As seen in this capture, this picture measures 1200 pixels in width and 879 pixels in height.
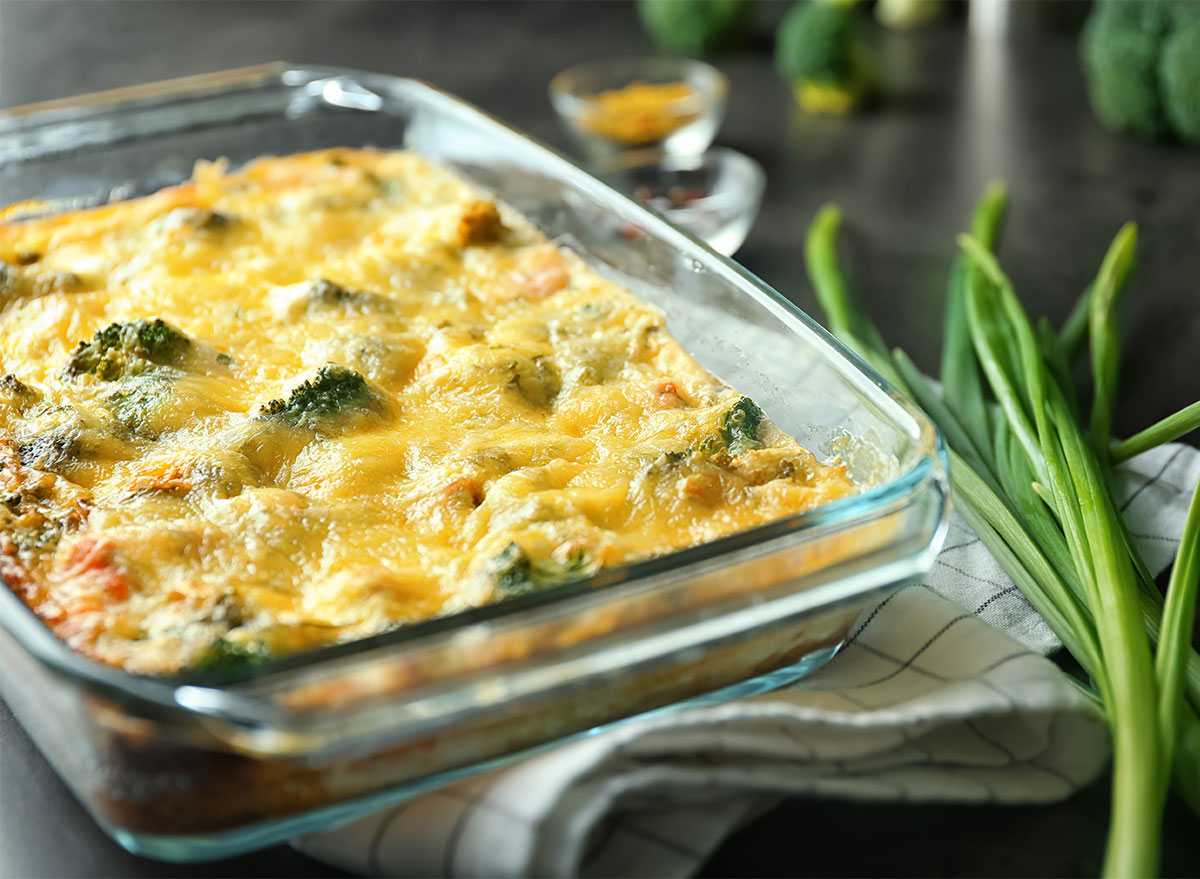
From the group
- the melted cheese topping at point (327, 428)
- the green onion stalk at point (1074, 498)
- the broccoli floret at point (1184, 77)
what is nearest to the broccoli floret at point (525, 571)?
the melted cheese topping at point (327, 428)

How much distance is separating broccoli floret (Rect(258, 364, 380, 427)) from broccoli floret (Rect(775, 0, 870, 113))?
7.17 feet

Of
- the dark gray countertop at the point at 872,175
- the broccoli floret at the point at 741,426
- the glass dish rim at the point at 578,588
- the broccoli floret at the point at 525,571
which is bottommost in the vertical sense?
the dark gray countertop at the point at 872,175

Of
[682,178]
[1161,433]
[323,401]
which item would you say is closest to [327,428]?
[323,401]

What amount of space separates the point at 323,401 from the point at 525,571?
1.63ft

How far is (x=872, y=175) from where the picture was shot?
134 inches

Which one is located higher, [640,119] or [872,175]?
[640,119]

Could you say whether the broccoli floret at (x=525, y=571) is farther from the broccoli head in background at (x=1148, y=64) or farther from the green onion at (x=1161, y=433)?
the broccoli head in background at (x=1148, y=64)

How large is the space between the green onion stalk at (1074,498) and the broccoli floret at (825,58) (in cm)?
103

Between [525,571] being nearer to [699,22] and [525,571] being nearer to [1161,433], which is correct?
[1161,433]

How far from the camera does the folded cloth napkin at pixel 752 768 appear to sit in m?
1.41

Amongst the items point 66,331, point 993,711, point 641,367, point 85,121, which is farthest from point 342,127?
point 993,711

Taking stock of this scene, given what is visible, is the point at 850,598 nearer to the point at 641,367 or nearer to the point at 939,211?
the point at 641,367

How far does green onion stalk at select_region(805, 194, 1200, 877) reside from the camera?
1500 millimetres

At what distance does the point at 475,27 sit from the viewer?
15.2 ft
